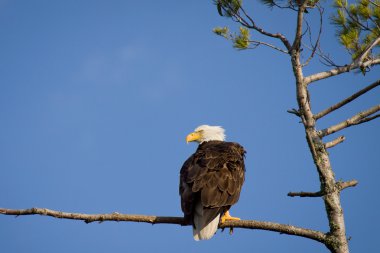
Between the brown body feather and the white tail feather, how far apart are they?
47 mm

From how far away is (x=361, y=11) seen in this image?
590 centimetres

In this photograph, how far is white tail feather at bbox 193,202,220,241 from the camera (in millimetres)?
4473

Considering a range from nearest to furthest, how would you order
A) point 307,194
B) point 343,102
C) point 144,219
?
point 144,219 → point 307,194 → point 343,102

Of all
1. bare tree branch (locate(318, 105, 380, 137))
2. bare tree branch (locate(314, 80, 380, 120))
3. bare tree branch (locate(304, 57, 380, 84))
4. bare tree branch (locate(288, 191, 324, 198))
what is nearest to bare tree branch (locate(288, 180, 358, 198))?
bare tree branch (locate(288, 191, 324, 198))

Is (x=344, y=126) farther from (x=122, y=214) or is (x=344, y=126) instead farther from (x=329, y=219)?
(x=122, y=214)

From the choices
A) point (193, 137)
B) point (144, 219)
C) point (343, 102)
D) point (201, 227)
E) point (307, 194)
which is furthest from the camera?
point (193, 137)

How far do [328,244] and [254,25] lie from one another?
244 centimetres

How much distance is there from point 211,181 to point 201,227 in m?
0.44

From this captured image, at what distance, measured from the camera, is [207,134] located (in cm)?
670

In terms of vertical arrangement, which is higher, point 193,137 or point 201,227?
point 193,137

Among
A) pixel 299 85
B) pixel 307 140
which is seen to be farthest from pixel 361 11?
pixel 307 140

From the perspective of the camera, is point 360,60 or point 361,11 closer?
point 360,60

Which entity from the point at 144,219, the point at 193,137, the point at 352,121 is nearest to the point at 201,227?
the point at 144,219

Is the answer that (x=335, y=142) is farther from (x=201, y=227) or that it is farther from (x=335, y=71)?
(x=201, y=227)
